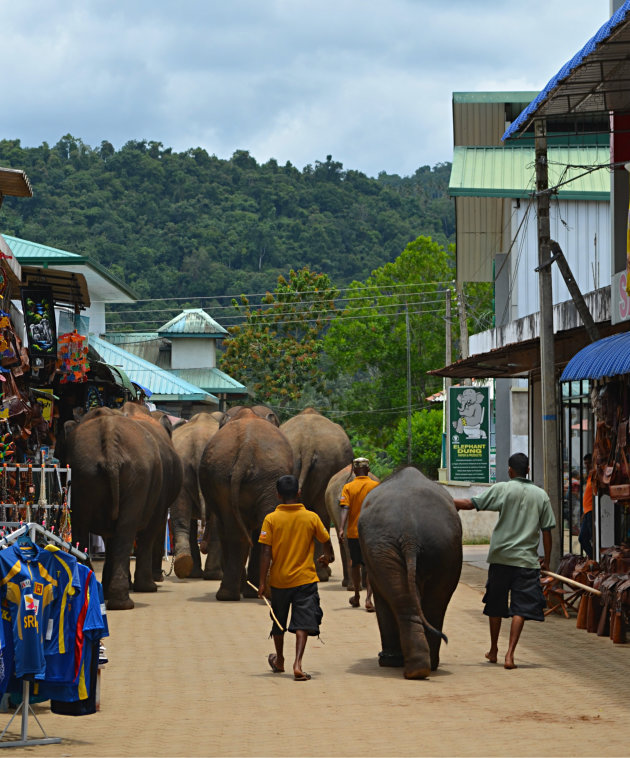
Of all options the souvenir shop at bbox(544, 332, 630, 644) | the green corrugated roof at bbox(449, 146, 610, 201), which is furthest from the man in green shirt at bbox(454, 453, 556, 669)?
the green corrugated roof at bbox(449, 146, 610, 201)

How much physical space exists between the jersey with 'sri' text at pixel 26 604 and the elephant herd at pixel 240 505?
130 inches

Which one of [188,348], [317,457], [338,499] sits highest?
[188,348]

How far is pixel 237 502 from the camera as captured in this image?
1589 centimetres

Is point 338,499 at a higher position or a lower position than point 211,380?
lower

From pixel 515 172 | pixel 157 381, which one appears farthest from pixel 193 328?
pixel 515 172

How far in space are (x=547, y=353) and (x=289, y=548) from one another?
269 inches

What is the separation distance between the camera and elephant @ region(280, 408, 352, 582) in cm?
1880

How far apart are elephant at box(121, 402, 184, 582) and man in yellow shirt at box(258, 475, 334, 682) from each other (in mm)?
7129

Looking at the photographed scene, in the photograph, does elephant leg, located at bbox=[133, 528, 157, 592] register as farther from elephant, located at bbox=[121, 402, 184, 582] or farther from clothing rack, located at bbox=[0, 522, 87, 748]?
clothing rack, located at bbox=[0, 522, 87, 748]

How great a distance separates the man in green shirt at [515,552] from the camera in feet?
35.8

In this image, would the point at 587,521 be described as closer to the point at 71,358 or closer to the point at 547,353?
the point at 547,353

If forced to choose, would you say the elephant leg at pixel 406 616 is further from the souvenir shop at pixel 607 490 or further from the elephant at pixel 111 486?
the elephant at pixel 111 486

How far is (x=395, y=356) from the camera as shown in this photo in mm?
65250

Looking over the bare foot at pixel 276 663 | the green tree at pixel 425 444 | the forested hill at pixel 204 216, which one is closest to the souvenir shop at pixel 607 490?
the bare foot at pixel 276 663
